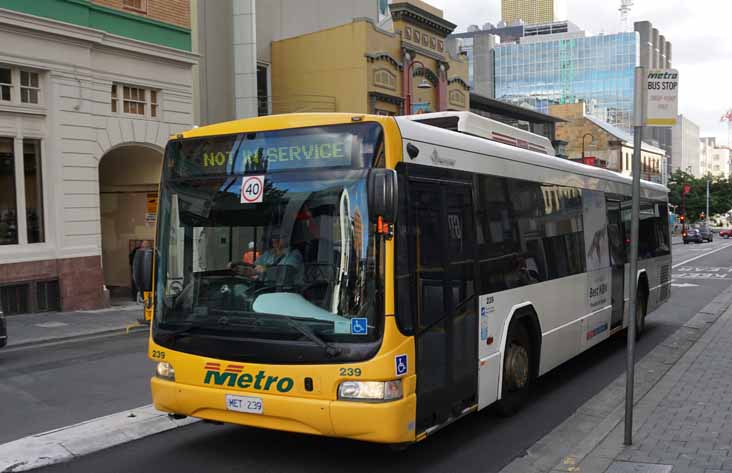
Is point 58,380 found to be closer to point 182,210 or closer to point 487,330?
point 182,210

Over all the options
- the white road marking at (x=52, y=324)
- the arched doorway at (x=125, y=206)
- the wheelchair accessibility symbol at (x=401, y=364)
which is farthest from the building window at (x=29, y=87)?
the wheelchair accessibility symbol at (x=401, y=364)

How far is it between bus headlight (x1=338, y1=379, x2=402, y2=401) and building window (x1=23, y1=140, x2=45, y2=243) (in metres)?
14.4

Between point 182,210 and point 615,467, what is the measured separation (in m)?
3.95

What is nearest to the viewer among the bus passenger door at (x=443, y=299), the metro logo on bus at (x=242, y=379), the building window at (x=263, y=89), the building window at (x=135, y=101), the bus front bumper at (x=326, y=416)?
the bus front bumper at (x=326, y=416)

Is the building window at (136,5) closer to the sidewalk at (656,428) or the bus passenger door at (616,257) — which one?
the bus passenger door at (616,257)

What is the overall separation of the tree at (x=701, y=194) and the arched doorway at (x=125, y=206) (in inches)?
3103

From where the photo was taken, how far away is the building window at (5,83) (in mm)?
16781

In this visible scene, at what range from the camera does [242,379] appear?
5.66 metres

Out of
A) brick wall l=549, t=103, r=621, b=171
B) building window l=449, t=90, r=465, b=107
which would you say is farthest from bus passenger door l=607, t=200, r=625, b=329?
brick wall l=549, t=103, r=621, b=171

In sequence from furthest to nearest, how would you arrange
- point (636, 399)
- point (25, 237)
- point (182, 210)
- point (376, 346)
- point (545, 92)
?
point (545, 92)
point (25, 237)
point (636, 399)
point (182, 210)
point (376, 346)

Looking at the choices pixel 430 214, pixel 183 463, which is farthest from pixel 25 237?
pixel 430 214

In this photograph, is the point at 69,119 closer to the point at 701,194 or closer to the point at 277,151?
the point at 277,151

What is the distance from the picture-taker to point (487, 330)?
6.78 meters

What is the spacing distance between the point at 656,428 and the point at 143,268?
15.6ft
